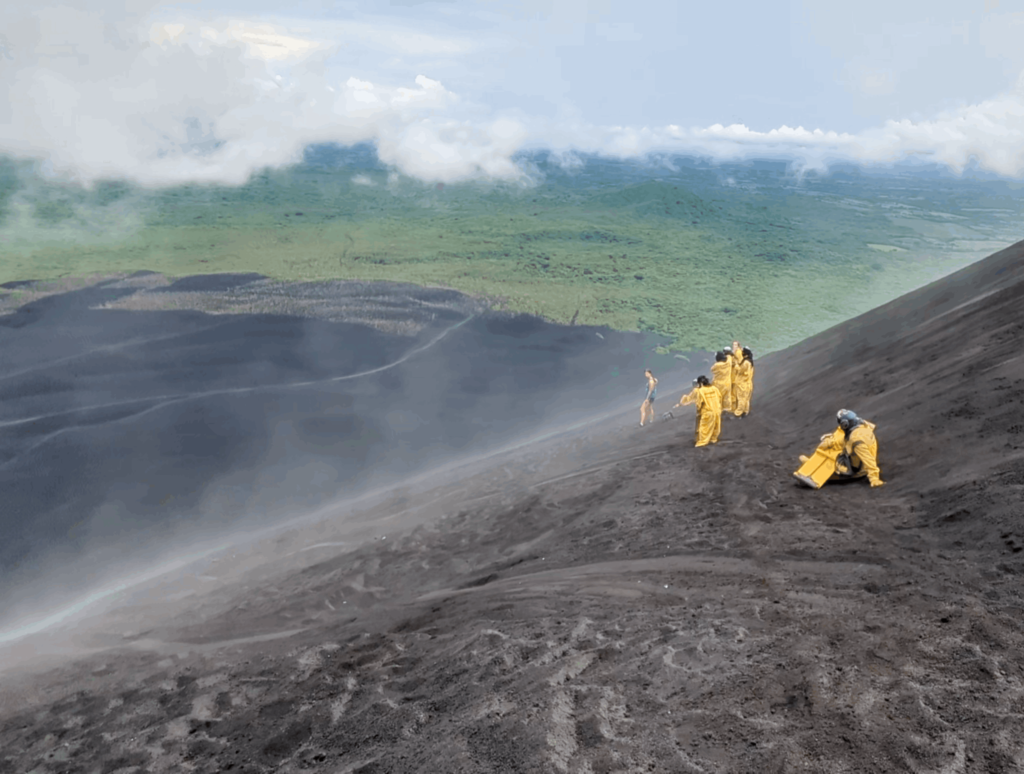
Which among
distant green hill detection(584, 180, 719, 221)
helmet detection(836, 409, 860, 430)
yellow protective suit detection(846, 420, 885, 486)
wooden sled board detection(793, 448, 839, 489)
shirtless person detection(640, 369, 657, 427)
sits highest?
distant green hill detection(584, 180, 719, 221)

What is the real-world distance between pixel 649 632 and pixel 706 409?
666 centimetres

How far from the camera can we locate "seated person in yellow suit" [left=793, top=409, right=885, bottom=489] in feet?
29.4

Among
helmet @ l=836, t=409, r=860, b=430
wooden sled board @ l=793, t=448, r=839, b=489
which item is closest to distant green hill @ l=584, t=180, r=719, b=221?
wooden sled board @ l=793, t=448, r=839, b=489

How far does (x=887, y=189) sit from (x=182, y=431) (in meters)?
140

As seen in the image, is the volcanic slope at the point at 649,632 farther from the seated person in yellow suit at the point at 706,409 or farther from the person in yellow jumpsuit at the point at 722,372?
the person in yellow jumpsuit at the point at 722,372

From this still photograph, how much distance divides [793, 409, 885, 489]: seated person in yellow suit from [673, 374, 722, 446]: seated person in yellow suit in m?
2.75

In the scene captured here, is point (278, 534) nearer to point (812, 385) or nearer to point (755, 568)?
point (755, 568)

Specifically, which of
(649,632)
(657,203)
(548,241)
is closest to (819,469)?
(649,632)

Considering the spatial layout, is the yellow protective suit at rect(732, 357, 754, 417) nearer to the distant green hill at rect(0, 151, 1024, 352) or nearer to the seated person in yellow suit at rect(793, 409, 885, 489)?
the seated person in yellow suit at rect(793, 409, 885, 489)

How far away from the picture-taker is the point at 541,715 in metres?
5.48

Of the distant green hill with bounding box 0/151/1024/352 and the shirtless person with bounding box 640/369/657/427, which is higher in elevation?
the distant green hill with bounding box 0/151/1024/352

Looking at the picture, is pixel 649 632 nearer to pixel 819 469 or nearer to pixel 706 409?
pixel 819 469

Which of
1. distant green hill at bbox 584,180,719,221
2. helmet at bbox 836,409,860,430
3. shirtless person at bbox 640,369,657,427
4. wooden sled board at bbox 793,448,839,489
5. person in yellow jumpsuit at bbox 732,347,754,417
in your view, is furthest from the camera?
distant green hill at bbox 584,180,719,221

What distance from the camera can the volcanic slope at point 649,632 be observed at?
4.91 m
